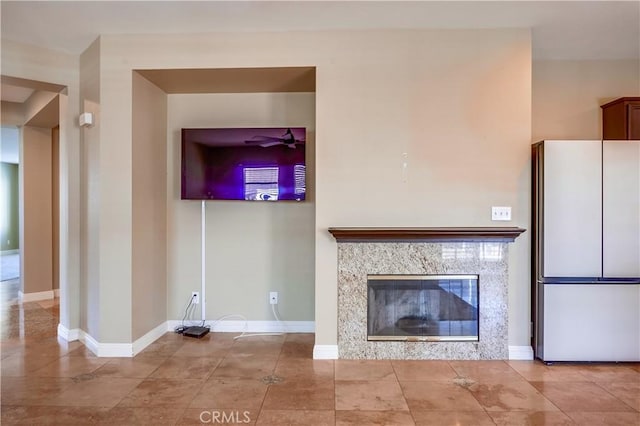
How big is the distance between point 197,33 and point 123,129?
104 centimetres

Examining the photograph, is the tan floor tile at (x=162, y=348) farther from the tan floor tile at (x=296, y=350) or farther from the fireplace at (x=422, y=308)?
the fireplace at (x=422, y=308)

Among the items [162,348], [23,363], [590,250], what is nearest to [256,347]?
[162,348]

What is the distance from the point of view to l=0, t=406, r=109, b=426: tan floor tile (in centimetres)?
206

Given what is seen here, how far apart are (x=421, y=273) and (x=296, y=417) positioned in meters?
1.50

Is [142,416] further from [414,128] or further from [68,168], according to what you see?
[414,128]

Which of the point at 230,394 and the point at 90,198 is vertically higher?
the point at 90,198

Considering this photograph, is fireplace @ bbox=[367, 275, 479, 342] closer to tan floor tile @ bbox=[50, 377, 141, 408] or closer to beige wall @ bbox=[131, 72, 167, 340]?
tan floor tile @ bbox=[50, 377, 141, 408]

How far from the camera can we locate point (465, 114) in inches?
116

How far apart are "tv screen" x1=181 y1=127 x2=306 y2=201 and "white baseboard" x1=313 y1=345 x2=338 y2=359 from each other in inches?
52.2

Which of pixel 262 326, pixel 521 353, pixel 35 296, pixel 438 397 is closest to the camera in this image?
pixel 438 397

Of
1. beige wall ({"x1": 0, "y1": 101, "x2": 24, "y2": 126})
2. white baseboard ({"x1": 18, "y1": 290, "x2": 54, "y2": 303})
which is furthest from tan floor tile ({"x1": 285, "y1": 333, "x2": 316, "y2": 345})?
beige wall ({"x1": 0, "y1": 101, "x2": 24, "y2": 126})

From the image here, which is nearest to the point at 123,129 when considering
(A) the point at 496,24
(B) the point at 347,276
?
(B) the point at 347,276

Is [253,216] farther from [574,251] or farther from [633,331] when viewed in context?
[633,331]

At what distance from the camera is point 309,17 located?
9.08 ft
